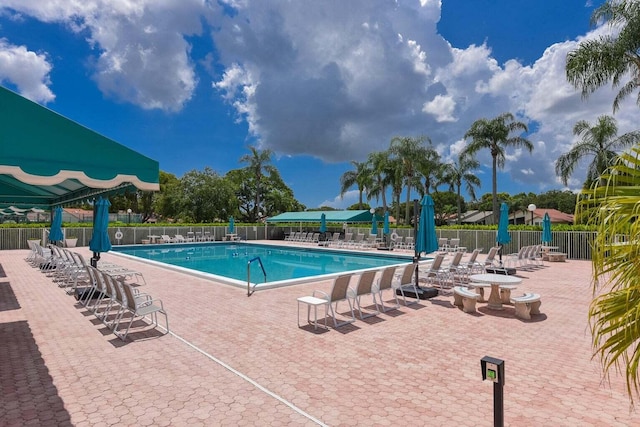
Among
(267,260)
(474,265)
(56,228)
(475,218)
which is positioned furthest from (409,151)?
(475,218)

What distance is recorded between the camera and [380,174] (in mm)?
40219

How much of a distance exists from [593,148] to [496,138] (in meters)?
7.11

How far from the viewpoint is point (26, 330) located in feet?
20.2

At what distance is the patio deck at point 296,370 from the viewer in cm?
358

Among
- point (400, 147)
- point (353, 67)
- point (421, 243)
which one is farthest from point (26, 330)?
point (400, 147)

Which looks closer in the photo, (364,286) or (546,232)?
(364,286)

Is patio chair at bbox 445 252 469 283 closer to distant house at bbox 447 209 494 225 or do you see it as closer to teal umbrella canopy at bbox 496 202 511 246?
teal umbrella canopy at bbox 496 202 511 246

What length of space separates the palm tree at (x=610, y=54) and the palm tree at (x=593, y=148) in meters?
7.85

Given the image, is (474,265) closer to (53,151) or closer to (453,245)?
(453,245)

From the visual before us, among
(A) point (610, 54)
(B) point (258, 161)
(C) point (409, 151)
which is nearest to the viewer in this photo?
(A) point (610, 54)

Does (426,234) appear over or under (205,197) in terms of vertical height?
under

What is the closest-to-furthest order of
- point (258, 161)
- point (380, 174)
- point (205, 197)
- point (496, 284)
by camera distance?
1. point (496, 284)
2. point (380, 174)
3. point (258, 161)
4. point (205, 197)

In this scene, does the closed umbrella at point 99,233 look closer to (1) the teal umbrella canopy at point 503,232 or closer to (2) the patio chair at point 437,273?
(2) the patio chair at point 437,273

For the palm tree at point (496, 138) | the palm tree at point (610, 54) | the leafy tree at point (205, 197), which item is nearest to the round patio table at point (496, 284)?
the palm tree at point (610, 54)
